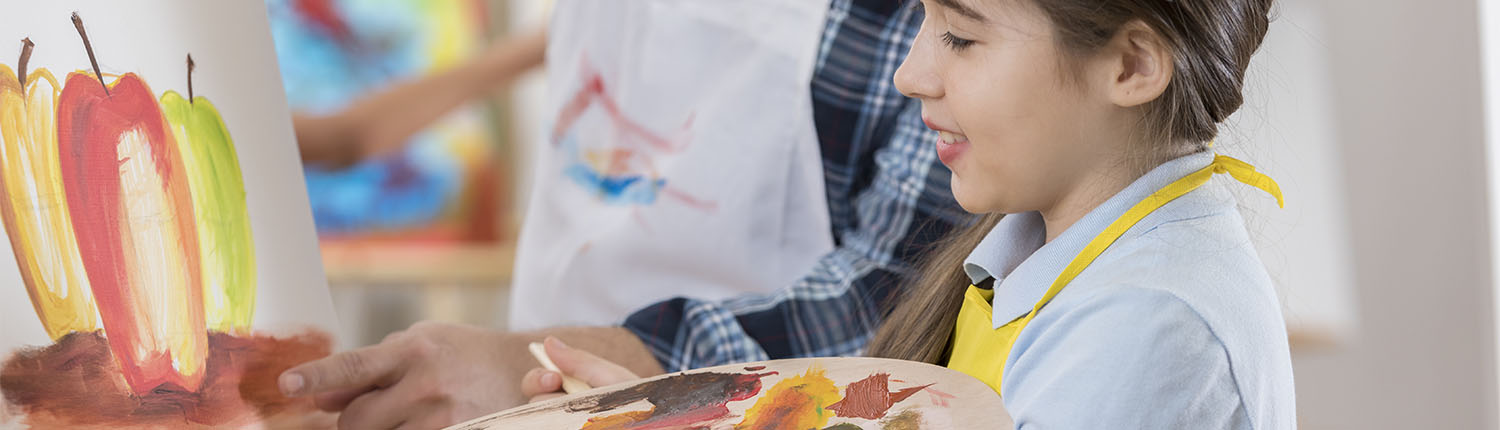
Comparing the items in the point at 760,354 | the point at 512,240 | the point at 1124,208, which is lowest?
the point at 512,240

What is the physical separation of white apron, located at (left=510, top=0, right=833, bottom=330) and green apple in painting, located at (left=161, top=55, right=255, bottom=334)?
0.36 metres

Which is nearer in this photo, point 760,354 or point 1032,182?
point 1032,182

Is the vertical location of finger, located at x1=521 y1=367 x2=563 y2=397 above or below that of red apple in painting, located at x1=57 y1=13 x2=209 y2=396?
below

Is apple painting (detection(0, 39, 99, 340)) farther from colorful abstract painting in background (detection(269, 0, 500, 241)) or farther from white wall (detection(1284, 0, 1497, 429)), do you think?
colorful abstract painting in background (detection(269, 0, 500, 241))

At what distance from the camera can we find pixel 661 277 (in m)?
0.82

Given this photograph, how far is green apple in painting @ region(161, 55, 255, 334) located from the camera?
0.44 metres

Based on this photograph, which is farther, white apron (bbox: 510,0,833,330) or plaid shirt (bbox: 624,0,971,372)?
white apron (bbox: 510,0,833,330)

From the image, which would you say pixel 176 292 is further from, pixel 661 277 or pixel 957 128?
pixel 661 277

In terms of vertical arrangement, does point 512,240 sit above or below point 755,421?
below

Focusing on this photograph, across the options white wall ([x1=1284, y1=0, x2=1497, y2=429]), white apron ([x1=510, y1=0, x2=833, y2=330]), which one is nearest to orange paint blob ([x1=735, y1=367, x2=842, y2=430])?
white apron ([x1=510, y1=0, x2=833, y2=330])

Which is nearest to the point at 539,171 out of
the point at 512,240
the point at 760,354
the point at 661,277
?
the point at 661,277

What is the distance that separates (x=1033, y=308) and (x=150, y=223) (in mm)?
312

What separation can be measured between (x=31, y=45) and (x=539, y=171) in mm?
538

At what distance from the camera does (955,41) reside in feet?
1.30
